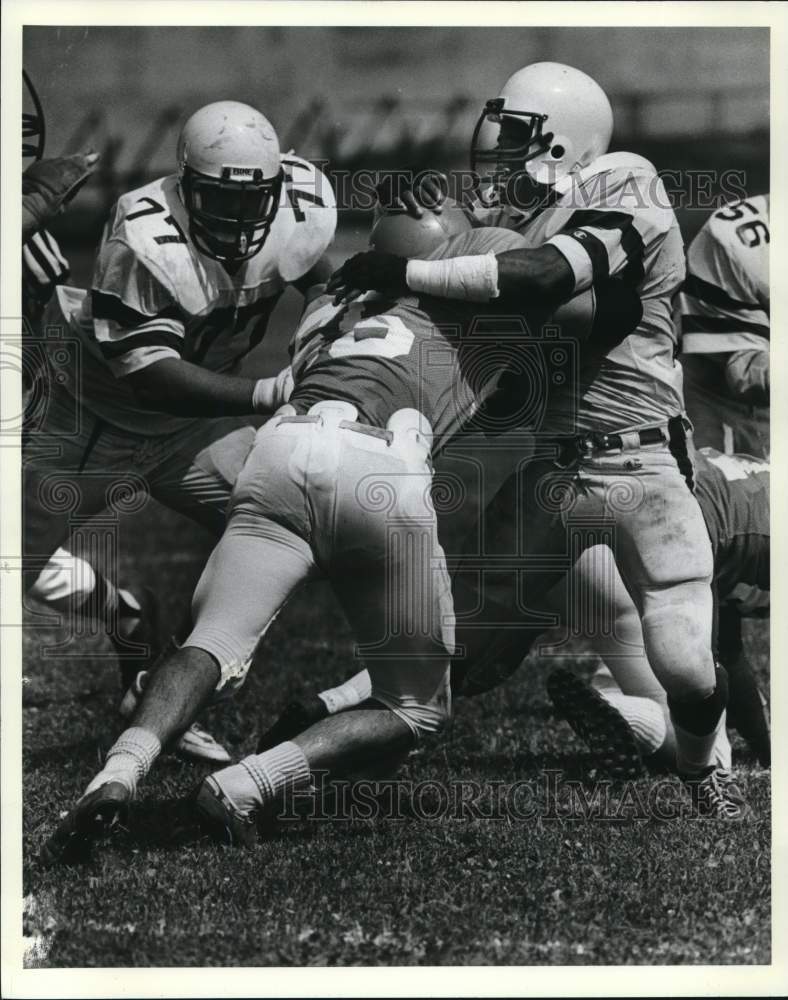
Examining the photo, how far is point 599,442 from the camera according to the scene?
459 centimetres

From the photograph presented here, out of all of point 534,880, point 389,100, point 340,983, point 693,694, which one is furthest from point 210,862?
point 389,100

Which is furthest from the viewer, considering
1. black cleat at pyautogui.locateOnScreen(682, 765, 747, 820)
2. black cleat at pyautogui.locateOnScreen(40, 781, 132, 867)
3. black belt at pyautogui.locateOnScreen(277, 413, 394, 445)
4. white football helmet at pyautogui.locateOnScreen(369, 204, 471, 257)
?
black cleat at pyautogui.locateOnScreen(682, 765, 747, 820)

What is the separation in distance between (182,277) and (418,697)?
141 cm

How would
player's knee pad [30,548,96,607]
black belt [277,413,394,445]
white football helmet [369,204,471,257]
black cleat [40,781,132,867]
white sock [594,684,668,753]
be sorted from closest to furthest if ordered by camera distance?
black cleat [40,781,132,867], black belt [277,413,394,445], white football helmet [369,204,471,257], white sock [594,684,668,753], player's knee pad [30,548,96,607]

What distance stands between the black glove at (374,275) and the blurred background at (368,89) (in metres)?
0.18

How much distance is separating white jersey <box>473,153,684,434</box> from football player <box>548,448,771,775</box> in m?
0.38

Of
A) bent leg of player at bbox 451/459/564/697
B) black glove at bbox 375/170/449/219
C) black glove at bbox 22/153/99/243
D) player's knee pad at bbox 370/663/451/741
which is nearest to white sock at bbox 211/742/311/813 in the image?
player's knee pad at bbox 370/663/451/741

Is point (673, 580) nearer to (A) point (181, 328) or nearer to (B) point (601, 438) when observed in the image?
(B) point (601, 438)

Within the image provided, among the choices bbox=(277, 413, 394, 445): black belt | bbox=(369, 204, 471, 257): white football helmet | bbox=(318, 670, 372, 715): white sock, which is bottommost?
bbox=(318, 670, 372, 715): white sock

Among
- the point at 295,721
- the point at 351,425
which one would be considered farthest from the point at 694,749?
the point at 351,425

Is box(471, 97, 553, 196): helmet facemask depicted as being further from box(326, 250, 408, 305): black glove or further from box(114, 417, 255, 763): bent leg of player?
box(114, 417, 255, 763): bent leg of player

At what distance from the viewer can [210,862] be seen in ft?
13.8

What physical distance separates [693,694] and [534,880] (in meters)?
0.73

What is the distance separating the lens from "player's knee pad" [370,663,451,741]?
14.3 ft
